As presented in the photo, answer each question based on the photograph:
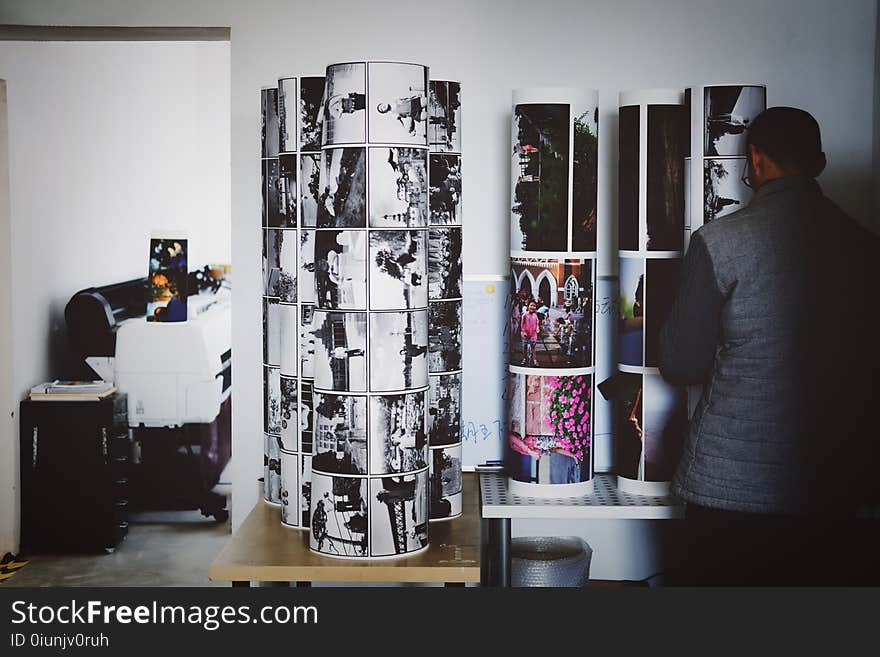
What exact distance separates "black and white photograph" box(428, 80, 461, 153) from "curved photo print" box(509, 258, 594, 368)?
15.1 inches

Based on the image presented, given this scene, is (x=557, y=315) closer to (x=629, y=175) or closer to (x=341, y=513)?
(x=629, y=175)

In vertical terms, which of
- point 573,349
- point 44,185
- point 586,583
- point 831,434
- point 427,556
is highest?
point 44,185

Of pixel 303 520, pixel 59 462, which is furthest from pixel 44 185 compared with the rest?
pixel 303 520

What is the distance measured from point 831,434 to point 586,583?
41.2 inches

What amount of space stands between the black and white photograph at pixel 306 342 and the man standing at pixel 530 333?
1.95 feet

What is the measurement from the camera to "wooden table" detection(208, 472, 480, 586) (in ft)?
6.91

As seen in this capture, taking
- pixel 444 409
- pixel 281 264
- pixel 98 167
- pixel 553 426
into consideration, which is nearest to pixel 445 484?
pixel 444 409

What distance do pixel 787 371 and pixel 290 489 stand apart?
1174mm

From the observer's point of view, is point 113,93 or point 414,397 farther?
point 113,93

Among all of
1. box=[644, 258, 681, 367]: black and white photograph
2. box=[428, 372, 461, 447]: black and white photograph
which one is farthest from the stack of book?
box=[644, 258, 681, 367]: black and white photograph

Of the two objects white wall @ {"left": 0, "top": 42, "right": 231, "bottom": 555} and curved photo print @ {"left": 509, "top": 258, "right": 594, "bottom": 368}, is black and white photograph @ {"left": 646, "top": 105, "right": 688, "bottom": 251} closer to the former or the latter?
curved photo print @ {"left": 509, "top": 258, "right": 594, "bottom": 368}

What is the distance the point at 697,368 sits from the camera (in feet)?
7.94

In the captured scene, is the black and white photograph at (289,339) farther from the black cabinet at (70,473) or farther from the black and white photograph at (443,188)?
the black cabinet at (70,473)

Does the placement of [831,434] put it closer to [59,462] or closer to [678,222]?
[678,222]
